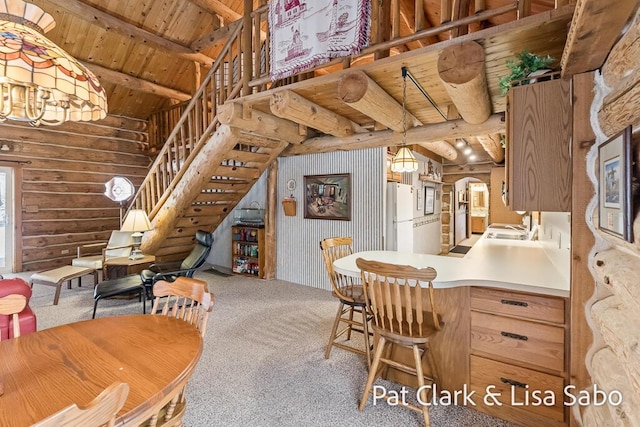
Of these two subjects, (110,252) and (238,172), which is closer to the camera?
(238,172)

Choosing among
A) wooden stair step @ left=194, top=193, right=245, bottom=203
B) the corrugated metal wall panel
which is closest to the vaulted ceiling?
the corrugated metal wall panel

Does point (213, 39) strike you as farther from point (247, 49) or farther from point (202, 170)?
point (202, 170)

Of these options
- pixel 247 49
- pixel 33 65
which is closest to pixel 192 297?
pixel 33 65

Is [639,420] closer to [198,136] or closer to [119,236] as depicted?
[198,136]

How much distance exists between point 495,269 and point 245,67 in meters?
3.20

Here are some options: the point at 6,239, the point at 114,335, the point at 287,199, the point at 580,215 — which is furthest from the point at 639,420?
the point at 6,239

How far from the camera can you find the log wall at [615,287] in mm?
1101

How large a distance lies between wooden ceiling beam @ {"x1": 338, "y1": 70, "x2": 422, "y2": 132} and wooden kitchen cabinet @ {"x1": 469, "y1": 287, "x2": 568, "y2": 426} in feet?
5.60

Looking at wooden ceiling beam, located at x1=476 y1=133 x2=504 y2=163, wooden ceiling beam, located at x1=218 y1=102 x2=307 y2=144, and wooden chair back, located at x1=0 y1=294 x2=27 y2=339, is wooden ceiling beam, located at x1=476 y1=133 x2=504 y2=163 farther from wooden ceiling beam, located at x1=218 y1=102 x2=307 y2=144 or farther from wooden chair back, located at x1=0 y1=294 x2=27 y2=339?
wooden chair back, located at x1=0 y1=294 x2=27 y2=339

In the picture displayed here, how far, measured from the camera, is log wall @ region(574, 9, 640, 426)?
3.61ft

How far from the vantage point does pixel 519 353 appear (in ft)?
6.17

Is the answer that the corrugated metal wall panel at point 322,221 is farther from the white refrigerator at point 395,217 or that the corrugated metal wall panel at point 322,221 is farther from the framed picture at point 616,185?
the framed picture at point 616,185

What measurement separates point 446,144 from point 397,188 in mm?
2059

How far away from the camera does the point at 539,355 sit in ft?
5.98
